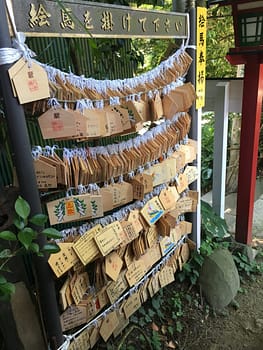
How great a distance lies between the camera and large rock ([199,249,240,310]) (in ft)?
8.49

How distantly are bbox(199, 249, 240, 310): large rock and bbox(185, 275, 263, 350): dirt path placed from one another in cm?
10

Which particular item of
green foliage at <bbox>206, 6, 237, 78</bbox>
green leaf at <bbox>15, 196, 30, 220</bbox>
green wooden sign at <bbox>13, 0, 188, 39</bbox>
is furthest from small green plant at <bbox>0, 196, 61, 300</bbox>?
green foliage at <bbox>206, 6, 237, 78</bbox>

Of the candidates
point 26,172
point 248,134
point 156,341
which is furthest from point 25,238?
point 248,134

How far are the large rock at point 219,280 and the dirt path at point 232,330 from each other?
104 millimetres

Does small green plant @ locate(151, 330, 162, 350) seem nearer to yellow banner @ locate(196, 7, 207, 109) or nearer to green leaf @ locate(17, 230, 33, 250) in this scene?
green leaf @ locate(17, 230, 33, 250)

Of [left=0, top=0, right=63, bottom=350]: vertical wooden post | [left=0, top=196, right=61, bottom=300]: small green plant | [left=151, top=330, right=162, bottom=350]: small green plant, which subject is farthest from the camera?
[left=151, top=330, right=162, bottom=350]: small green plant

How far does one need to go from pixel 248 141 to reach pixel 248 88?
0.48 m

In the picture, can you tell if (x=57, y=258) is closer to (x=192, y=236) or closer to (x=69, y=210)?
(x=69, y=210)

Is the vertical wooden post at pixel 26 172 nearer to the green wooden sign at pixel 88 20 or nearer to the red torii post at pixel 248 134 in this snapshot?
the green wooden sign at pixel 88 20

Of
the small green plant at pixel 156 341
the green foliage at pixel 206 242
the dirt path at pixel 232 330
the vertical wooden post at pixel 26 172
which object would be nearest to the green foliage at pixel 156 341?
the small green plant at pixel 156 341

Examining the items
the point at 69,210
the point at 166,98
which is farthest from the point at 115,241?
the point at 166,98

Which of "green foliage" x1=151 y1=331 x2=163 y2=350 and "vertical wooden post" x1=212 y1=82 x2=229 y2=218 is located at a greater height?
"vertical wooden post" x1=212 y1=82 x2=229 y2=218

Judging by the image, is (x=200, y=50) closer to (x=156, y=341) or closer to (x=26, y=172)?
(x=26, y=172)

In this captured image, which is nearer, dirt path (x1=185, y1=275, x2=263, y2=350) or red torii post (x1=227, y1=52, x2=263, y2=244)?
dirt path (x1=185, y1=275, x2=263, y2=350)
